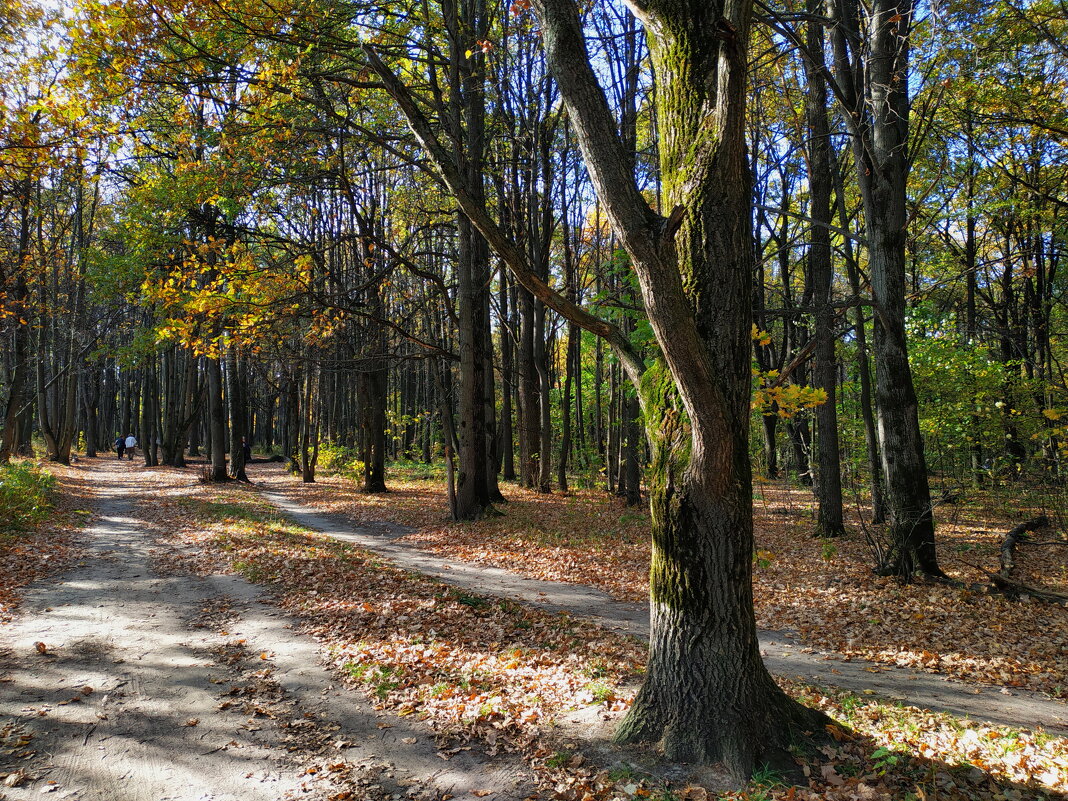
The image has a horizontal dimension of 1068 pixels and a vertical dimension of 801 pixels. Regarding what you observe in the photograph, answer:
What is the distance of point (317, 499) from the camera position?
18453mm

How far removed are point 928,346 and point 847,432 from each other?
11.3ft

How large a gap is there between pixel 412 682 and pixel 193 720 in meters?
1.67

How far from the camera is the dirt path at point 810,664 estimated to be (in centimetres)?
484

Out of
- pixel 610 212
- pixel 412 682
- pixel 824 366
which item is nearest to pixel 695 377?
pixel 610 212

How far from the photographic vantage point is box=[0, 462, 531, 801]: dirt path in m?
3.85

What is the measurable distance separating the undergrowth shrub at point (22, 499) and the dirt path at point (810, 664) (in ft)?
20.8

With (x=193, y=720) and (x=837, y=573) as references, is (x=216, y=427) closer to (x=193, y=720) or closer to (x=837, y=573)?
(x=193, y=720)

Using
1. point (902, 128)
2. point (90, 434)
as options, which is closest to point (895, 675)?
point (902, 128)

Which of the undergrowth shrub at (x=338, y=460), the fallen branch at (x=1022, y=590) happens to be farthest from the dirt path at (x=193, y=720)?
the undergrowth shrub at (x=338, y=460)

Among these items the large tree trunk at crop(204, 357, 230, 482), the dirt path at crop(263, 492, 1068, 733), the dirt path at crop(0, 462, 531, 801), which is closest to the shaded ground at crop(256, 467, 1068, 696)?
the dirt path at crop(263, 492, 1068, 733)

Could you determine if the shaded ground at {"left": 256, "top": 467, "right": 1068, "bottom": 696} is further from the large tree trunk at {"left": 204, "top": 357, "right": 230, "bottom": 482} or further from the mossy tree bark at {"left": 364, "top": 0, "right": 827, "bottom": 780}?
the large tree trunk at {"left": 204, "top": 357, "right": 230, "bottom": 482}

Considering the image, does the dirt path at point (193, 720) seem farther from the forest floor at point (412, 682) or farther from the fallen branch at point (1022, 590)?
the fallen branch at point (1022, 590)

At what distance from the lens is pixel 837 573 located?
9.03 m

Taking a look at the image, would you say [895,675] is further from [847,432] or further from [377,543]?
[847,432]
